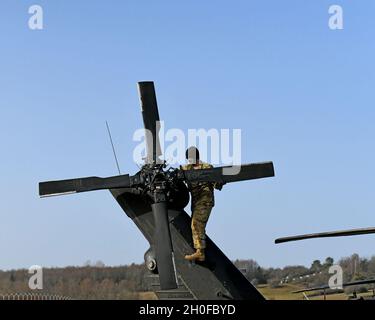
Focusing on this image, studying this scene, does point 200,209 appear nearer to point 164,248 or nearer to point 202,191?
point 202,191

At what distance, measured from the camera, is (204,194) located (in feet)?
36.9

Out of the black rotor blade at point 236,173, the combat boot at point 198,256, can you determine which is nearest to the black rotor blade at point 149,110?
the black rotor blade at point 236,173

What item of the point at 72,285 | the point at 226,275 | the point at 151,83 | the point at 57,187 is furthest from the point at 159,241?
the point at 72,285

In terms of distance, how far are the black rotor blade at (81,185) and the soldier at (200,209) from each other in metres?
1.18

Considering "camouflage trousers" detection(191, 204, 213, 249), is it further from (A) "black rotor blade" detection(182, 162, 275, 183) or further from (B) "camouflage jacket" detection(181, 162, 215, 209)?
(A) "black rotor blade" detection(182, 162, 275, 183)

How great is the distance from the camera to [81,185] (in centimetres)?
1140

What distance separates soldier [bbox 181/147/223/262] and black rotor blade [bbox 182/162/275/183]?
0.21 metres

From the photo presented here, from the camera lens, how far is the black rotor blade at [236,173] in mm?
10969

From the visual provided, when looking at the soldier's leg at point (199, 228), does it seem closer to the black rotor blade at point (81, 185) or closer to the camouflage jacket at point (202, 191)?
the camouflage jacket at point (202, 191)

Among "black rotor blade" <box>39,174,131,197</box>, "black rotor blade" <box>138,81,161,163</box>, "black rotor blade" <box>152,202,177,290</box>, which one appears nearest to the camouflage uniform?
"black rotor blade" <box>152,202,177,290</box>

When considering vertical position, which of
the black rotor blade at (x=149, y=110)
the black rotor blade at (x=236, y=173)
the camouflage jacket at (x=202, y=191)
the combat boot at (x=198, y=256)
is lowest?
the combat boot at (x=198, y=256)

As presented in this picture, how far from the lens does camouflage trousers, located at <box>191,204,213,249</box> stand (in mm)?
11219

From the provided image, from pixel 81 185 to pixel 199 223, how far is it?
88.0 inches
